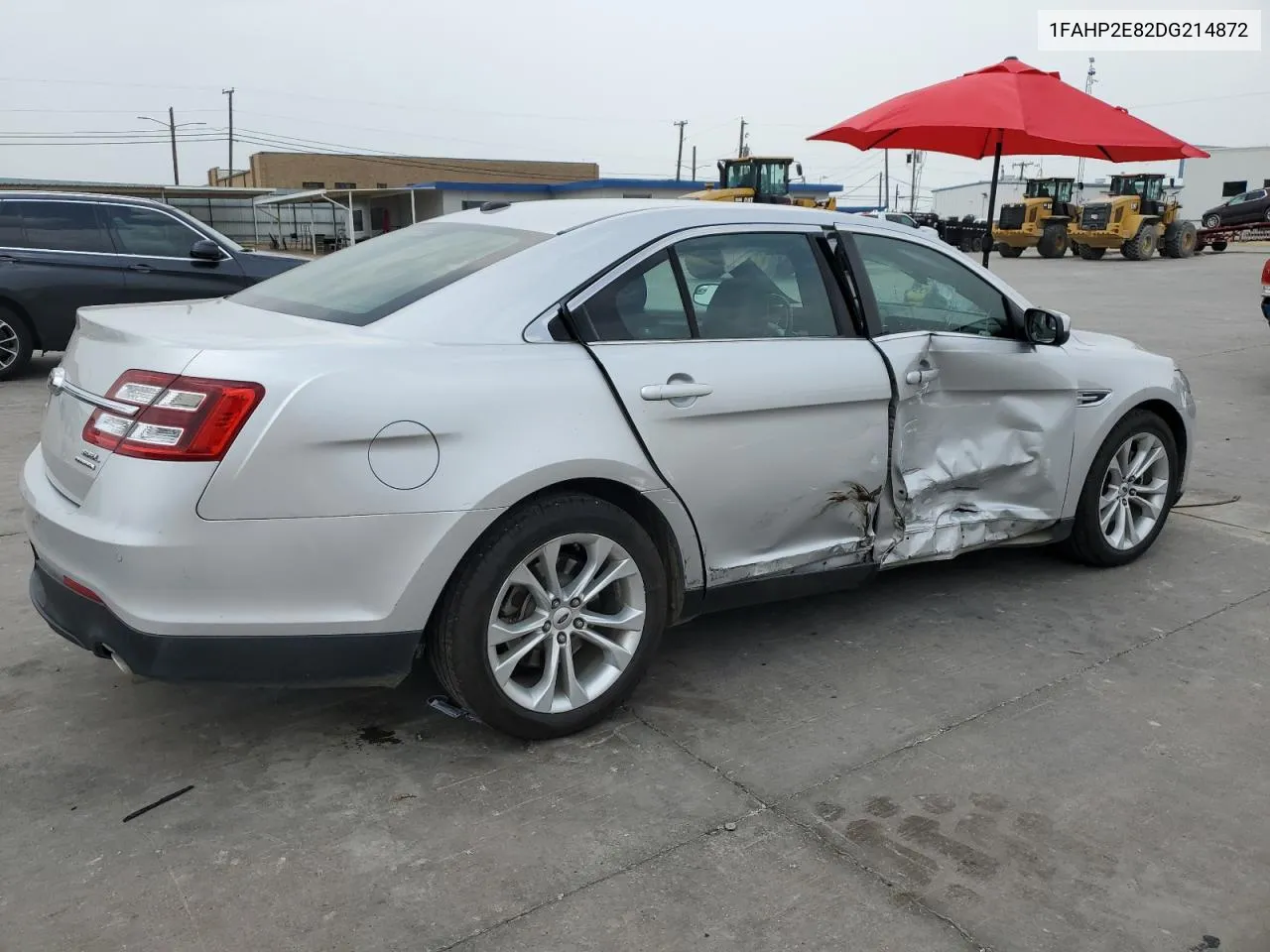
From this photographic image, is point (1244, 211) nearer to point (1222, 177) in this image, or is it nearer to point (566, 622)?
point (1222, 177)

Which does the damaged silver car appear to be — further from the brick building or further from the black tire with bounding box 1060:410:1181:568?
the brick building

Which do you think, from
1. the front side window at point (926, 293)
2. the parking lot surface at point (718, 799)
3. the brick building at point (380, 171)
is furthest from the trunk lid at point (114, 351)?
the brick building at point (380, 171)

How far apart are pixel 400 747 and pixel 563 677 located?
52 cm

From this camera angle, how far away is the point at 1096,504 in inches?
181

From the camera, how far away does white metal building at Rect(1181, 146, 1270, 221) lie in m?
57.7

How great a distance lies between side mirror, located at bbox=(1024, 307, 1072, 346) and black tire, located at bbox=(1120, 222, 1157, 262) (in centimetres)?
2850

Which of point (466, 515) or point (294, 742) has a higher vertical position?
point (466, 515)

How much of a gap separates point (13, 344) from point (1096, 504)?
8.87m

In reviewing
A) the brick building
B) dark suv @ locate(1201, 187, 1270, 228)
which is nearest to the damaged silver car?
dark suv @ locate(1201, 187, 1270, 228)

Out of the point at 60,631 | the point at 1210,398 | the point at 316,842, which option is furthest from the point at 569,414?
the point at 1210,398

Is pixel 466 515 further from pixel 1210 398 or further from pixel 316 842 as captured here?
pixel 1210 398

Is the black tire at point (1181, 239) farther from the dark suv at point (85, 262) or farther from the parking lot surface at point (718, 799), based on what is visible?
the parking lot surface at point (718, 799)

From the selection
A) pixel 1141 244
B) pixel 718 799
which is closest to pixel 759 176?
pixel 1141 244

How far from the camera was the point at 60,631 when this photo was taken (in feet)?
9.49
